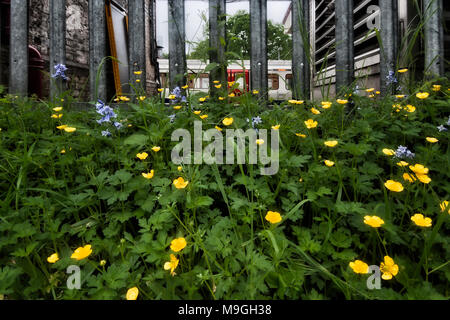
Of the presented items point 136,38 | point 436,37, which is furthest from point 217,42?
point 436,37

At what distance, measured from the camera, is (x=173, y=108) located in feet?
6.35

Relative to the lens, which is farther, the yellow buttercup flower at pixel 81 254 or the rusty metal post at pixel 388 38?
the rusty metal post at pixel 388 38

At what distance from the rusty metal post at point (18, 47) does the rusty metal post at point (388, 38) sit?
284cm

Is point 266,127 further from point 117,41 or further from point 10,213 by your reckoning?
point 117,41

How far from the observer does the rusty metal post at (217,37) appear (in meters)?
2.24

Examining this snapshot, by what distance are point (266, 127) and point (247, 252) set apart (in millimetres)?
843

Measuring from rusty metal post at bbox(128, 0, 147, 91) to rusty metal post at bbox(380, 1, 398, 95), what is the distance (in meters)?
1.89

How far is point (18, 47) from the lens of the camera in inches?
89.8

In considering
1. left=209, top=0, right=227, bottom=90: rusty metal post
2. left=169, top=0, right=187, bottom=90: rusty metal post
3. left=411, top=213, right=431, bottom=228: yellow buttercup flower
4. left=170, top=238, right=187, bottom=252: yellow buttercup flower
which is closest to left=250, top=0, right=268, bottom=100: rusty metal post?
left=209, top=0, right=227, bottom=90: rusty metal post

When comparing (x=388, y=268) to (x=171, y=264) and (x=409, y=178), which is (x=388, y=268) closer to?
(x=409, y=178)

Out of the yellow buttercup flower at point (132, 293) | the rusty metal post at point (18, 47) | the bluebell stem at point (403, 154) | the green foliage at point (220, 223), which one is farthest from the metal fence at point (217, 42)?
the yellow buttercup flower at point (132, 293)

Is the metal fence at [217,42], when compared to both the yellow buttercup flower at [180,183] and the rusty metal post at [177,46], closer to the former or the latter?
the rusty metal post at [177,46]

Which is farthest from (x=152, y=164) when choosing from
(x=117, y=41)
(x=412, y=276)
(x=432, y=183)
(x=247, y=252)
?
(x=117, y=41)

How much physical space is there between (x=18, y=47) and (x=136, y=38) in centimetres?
95
